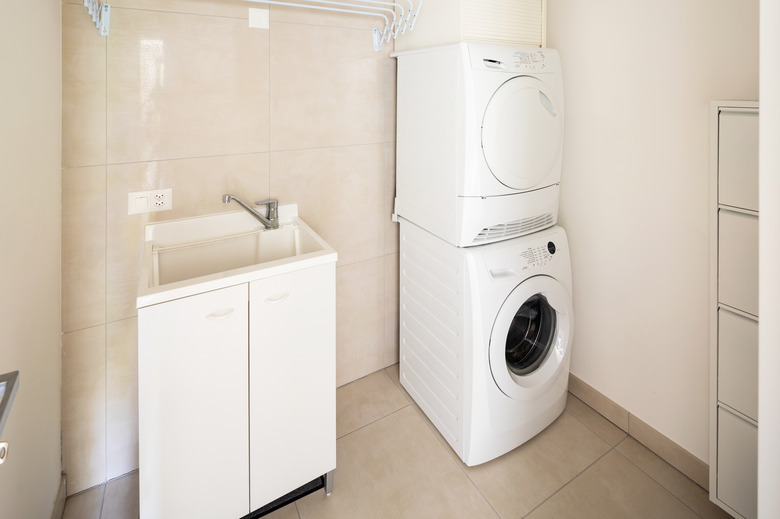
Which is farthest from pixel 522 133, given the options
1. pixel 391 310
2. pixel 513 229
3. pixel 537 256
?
pixel 391 310

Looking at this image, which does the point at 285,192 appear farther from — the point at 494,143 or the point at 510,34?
the point at 510,34

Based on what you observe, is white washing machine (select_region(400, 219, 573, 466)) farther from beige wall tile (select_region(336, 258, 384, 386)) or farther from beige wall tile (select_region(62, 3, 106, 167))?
beige wall tile (select_region(62, 3, 106, 167))

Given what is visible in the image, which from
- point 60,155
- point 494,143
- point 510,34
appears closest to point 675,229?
point 494,143

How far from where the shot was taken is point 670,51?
1.55m

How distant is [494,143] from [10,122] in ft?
4.63

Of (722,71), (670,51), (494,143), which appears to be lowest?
(494,143)

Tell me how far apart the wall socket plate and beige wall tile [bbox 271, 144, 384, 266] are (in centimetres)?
41

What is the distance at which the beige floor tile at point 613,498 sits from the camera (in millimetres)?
1551

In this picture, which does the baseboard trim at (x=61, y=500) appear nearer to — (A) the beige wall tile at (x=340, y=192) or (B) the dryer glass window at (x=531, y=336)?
(A) the beige wall tile at (x=340, y=192)

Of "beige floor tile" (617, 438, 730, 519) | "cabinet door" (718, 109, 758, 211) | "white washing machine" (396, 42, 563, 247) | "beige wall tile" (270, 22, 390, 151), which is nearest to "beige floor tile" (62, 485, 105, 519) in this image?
"beige wall tile" (270, 22, 390, 151)

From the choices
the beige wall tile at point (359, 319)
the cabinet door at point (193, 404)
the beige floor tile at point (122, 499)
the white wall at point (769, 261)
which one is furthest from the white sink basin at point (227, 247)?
the white wall at point (769, 261)

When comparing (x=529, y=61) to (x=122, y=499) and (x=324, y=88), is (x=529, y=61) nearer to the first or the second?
(x=324, y=88)

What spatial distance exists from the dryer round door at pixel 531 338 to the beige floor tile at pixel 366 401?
63 cm

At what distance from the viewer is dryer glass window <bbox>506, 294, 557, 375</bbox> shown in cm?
191
